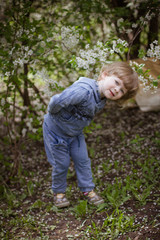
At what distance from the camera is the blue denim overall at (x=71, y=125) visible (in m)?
1.97

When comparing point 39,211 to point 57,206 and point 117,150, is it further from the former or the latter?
point 117,150

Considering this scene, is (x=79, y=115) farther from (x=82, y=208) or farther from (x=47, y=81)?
(x=82, y=208)

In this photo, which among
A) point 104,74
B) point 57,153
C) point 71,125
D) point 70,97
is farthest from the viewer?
point 57,153

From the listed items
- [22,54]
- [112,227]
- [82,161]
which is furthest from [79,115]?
[112,227]

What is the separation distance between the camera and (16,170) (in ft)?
9.78

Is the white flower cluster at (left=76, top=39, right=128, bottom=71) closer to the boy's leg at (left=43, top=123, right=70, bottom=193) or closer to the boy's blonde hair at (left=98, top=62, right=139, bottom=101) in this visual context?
the boy's blonde hair at (left=98, top=62, right=139, bottom=101)

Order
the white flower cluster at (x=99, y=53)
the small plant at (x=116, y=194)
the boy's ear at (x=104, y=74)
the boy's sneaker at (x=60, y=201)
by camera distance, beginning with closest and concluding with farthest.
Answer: the boy's ear at (x=104, y=74) → the white flower cluster at (x=99, y=53) → the small plant at (x=116, y=194) → the boy's sneaker at (x=60, y=201)

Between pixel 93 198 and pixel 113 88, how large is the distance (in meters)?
1.12

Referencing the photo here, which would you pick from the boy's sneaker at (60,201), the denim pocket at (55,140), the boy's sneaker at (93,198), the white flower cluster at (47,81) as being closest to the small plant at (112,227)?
the boy's sneaker at (93,198)

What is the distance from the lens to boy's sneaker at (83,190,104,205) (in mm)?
2410

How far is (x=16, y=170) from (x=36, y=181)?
0.93 feet

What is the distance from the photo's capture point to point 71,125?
7.22 ft

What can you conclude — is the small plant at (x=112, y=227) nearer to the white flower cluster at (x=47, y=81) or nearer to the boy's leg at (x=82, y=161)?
the boy's leg at (x=82, y=161)

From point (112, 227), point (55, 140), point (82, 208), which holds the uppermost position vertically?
point (55, 140)
